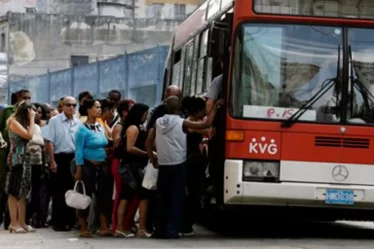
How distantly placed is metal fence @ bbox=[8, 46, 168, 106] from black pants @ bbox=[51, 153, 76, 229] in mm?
18910

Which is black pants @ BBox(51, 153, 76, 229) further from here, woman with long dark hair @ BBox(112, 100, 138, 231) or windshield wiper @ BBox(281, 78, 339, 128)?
windshield wiper @ BBox(281, 78, 339, 128)

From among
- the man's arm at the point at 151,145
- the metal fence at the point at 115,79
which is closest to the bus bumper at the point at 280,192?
the man's arm at the point at 151,145

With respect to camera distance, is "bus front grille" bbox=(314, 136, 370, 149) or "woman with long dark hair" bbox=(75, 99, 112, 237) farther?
"woman with long dark hair" bbox=(75, 99, 112, 237)

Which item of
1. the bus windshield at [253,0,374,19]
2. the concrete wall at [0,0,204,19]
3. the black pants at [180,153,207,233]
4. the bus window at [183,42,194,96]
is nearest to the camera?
the bus windshield at [253,0,374,19]

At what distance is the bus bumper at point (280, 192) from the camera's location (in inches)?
520

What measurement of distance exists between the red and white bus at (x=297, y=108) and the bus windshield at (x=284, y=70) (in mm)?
12

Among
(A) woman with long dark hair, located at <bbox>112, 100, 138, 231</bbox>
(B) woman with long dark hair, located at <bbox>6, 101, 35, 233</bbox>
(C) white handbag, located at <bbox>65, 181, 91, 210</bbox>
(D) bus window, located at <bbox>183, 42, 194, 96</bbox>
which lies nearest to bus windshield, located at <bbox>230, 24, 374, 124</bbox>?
(A) woman with long dark hair, located at <bbox>112, 100, 138, 231</bbox>

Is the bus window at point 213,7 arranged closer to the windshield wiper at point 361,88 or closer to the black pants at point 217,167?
the black pants at point 217,167

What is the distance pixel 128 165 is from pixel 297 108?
7.43ft

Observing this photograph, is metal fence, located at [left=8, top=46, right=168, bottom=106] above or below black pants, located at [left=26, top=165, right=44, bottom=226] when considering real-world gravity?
above

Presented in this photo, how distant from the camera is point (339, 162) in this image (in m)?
13.3

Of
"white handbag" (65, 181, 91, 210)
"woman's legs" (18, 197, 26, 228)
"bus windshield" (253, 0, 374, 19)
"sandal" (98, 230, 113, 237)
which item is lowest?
"sandal" (98, 230, 113, 237)

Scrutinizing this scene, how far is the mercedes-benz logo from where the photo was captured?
13320 mm

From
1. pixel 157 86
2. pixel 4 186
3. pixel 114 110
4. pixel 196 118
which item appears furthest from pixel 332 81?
pixel 157 86
